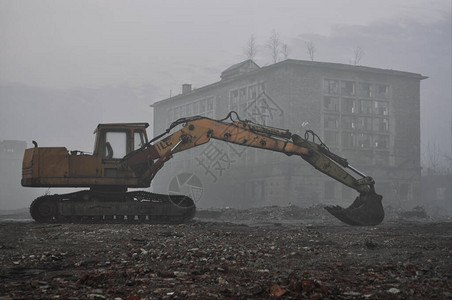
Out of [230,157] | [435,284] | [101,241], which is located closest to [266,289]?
[435,284]

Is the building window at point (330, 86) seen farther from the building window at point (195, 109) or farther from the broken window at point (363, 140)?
the building window at point (195, 109)

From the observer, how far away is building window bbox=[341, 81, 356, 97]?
3762cm

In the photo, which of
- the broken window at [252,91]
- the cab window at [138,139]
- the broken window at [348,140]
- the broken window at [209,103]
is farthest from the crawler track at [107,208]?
the broken window at [209,103]

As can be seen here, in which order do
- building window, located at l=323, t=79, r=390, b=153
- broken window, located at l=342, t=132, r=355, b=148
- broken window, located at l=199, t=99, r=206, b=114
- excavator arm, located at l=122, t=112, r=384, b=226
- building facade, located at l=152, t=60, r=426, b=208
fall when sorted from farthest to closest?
broken window, located at l=199, t=99, r=206, b=114, broken window, located at l=342, t=132, r=355, b=148, building window, located at l=323, t=79, r=390, b=153, building facade, located at l=152, t=60, r=426, b=208, excavator arm, located at l=122, t=112, r=384, b=226

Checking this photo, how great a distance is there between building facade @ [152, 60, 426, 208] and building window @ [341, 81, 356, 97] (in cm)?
7

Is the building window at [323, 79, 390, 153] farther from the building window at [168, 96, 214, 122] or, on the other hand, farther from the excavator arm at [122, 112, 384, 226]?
the excavator arm at [122, 112, 384, 226]

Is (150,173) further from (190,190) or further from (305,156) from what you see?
(190,190)

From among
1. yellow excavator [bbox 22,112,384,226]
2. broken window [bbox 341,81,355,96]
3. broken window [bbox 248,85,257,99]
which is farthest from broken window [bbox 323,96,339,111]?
yellow excavator [bbox 22,112,384,226]

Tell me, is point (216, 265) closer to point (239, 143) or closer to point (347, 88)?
point (239, 143)

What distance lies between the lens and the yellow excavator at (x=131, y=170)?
14.4 m

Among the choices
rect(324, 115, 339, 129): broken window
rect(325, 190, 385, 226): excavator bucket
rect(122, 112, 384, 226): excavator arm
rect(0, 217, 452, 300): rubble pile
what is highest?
rect(324, 115, 339, 129): broken window

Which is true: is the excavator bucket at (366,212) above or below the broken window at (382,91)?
below

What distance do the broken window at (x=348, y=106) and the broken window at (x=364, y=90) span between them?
0.87 metres

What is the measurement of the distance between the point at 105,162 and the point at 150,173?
133 cm
